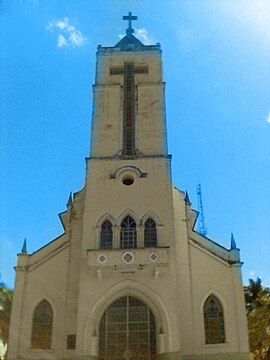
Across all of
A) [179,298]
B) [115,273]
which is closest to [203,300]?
[179,298]

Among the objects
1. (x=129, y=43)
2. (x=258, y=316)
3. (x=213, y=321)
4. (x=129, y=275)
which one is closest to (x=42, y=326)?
(x=129, y=275)

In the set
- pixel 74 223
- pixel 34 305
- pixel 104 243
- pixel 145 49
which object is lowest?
pixel 34 305

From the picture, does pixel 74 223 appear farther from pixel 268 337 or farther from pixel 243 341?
pixel 268 337

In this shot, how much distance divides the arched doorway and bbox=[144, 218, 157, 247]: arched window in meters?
3.06

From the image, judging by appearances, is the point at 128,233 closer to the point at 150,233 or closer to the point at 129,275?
the point at 150,233

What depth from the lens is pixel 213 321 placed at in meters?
23.2

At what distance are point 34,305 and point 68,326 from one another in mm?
2278

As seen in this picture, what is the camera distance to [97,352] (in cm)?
2192

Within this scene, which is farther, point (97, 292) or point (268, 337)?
point (268, 337)

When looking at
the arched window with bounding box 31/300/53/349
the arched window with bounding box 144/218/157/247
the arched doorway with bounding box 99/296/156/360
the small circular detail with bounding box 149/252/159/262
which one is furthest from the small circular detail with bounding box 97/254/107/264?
the arched window with bounding box 31/300/53/349

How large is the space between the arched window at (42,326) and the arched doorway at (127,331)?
2997 millimetres

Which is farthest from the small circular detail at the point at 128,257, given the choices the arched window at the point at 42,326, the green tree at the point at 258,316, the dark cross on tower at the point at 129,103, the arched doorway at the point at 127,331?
the green tree at the point at 258,316

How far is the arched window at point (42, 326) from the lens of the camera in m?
23.2

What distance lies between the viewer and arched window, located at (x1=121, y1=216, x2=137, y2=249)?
24.2 metres
